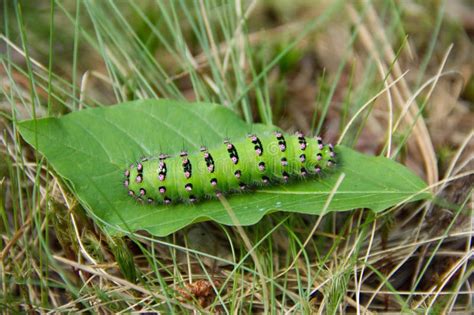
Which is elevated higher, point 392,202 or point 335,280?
point 392,202

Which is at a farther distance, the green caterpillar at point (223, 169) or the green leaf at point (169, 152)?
the green caterpillar at point (223, 169)

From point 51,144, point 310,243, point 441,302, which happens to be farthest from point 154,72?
point 441,302

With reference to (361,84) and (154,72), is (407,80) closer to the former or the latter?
(361,84)

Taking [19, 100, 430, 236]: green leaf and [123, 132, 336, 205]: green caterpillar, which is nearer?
[19, 100, 430, 236]: green leaf

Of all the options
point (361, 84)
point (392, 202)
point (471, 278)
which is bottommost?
point (471, 278)
